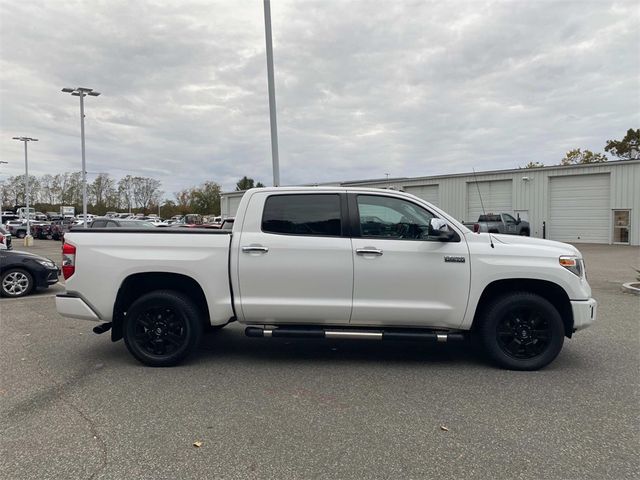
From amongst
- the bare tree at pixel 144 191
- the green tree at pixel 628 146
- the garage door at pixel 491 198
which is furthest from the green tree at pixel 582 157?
the bare tree at pixel 144 191

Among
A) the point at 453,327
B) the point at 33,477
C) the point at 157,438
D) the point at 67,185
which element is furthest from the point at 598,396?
the point at 67,185

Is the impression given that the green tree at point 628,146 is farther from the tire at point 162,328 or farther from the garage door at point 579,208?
the tire at point 162,328

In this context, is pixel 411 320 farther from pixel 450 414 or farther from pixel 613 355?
pixel 613 355

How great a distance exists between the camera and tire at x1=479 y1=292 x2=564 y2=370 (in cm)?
464

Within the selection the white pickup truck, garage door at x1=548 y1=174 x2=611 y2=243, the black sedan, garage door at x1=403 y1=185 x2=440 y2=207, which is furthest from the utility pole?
garage door at x1=403 y1=185 x2=440 y2=207

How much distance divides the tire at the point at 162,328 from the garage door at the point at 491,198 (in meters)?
27.2

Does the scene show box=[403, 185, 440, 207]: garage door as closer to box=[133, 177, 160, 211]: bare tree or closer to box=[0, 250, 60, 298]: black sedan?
box=[0, 250, 60, 298]: black sedan

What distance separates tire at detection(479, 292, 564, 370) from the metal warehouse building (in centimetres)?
1890

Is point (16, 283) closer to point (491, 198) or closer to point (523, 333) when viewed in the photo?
point (523, 333)

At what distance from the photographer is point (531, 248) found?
4.70 metres

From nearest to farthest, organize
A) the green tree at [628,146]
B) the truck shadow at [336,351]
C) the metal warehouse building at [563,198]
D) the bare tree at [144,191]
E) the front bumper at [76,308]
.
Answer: the front bumper at [76,308]
the truck shadow at [336,351]
the metal warehouse building at [563,198]
the green tree at [628,146]
the bare tree at [144,191]

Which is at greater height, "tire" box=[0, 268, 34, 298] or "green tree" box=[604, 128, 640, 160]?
"green tree" box=[604, 128, 640, 160]

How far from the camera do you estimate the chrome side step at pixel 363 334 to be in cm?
466

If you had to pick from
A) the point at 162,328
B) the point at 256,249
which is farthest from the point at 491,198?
the point at 162,328
